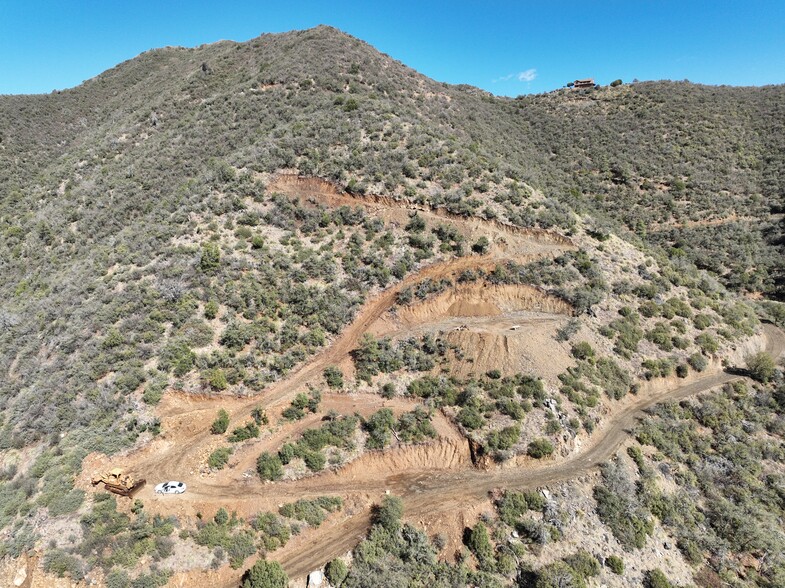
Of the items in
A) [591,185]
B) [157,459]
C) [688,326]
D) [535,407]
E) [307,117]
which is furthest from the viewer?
[591,185]

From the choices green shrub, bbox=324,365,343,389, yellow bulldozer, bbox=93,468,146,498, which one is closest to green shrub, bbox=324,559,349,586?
green shrub, bbox=324,365,343,389

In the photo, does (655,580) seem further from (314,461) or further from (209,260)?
(209,260)

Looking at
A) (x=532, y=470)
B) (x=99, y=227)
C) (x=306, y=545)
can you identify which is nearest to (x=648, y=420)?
(x=532, y=470)

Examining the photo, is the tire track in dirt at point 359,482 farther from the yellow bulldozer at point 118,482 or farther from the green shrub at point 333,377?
the yellow bulldozer at point 118,482

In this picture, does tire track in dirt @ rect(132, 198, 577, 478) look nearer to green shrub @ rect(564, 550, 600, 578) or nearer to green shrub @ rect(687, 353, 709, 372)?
green shrub @ rect(687, 353, 709, 372)

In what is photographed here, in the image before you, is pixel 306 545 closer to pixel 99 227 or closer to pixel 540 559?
pixel 540 559

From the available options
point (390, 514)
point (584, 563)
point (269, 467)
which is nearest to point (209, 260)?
point (269, 467)
